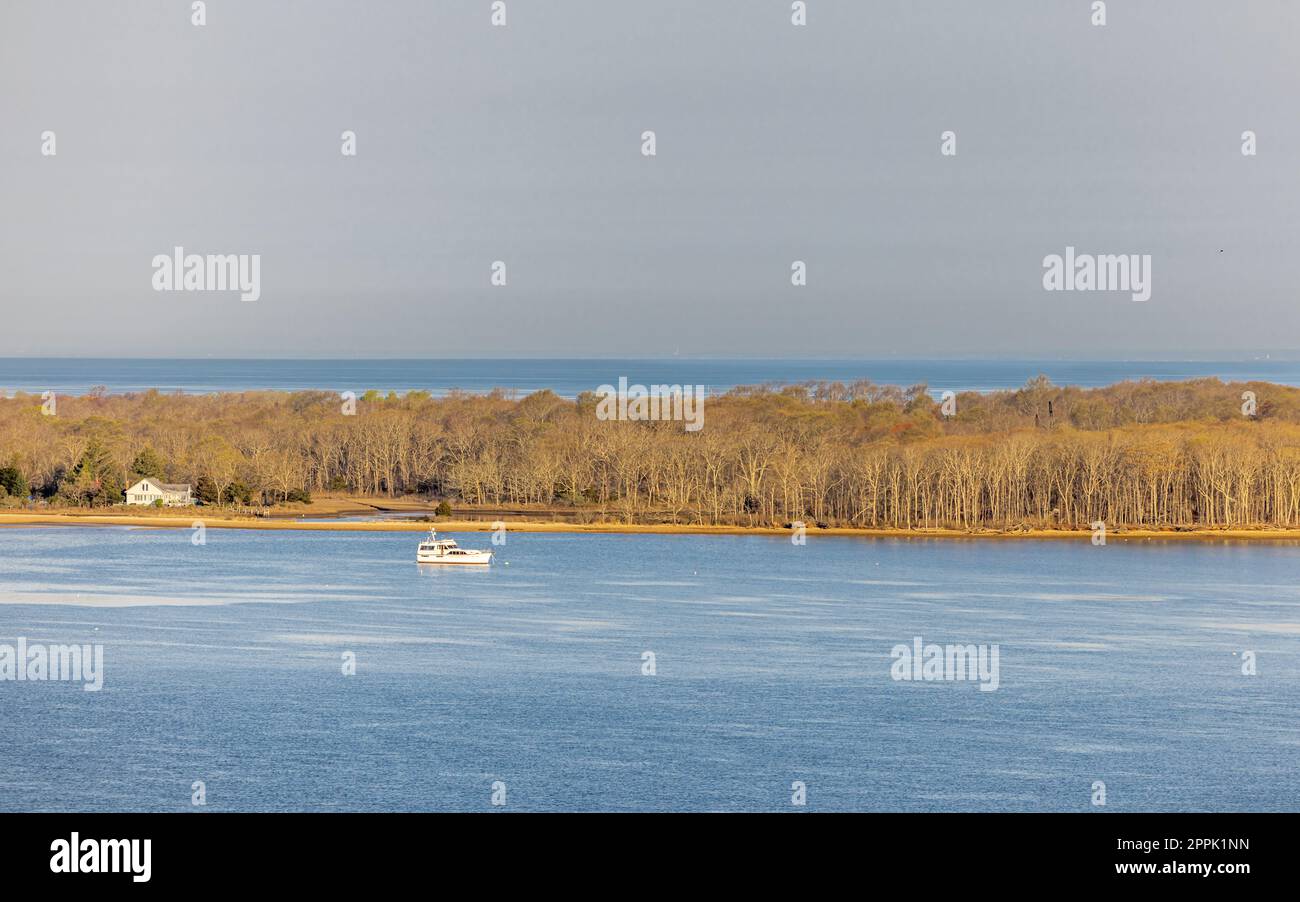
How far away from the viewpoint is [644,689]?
3559 cm

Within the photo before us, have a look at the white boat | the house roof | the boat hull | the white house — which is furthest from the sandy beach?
the boat hull

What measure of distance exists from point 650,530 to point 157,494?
82.4 feet

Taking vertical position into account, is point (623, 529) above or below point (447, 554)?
above

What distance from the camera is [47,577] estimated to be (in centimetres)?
5400

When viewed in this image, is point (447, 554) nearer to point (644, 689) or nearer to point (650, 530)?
point (650, 530)

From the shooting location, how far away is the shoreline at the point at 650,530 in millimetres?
71688

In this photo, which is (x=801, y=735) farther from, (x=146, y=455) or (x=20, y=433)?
(x=20, y=433)

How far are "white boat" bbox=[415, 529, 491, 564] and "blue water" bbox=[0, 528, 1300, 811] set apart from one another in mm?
1367

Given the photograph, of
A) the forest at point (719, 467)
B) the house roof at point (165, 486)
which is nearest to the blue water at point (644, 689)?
the forest at point (719, 467)

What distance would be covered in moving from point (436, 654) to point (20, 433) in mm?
59051

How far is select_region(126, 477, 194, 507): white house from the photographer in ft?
262

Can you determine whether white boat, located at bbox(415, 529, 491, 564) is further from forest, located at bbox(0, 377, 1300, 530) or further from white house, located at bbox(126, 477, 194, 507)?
white house, located at bbox(126, 477, 194, 507)

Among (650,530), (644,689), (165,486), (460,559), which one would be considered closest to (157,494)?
(165,486)
